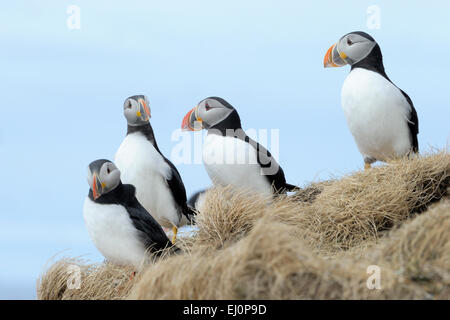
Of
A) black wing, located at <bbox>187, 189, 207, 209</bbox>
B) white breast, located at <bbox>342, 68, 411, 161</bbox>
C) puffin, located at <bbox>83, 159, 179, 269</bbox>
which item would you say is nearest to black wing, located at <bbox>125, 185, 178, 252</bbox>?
puffin, located at <bbox>83, 159, 179, 269</bbox>

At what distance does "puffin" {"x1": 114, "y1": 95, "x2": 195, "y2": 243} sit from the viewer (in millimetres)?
8078

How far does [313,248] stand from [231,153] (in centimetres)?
140

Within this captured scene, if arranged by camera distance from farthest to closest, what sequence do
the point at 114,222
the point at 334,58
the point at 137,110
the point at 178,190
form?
the point at 334,58
the point at 178,190
the point at 137,110
the point at 114,222

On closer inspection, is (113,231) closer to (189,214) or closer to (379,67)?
(189,214)

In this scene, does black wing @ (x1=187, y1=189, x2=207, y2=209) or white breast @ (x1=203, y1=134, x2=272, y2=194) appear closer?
white breast @ (x1=203, y1=134, x2=272, y2=194)

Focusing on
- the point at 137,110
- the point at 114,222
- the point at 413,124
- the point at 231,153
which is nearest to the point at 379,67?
the point at 413,124

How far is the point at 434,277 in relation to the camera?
5.03 meters

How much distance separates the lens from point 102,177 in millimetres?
6672

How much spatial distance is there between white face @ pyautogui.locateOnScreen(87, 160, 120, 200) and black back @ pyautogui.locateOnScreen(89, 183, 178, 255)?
0.06 meters

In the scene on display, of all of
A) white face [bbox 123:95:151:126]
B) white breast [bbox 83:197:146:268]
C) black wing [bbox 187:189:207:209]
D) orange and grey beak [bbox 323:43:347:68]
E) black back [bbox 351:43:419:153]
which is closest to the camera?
white breast [bbox 83:197:146:268]

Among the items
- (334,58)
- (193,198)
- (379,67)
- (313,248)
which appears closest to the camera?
(313,248)

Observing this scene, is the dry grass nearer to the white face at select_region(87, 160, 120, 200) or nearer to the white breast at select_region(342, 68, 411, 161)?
the white breast at select_region(342, 68, 411, 161)
